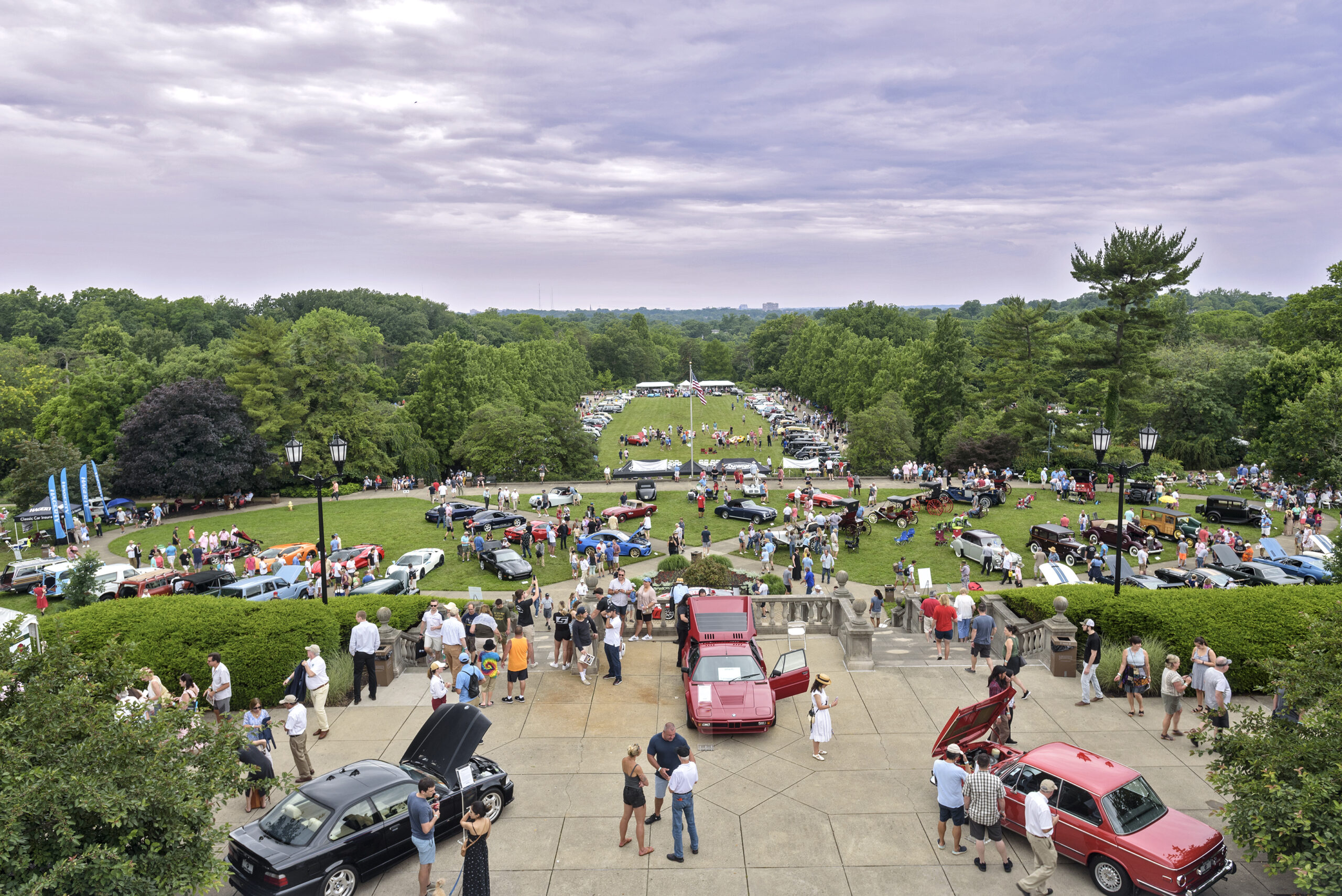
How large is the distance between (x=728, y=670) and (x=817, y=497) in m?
28.2

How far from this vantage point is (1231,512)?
3697 centimetres

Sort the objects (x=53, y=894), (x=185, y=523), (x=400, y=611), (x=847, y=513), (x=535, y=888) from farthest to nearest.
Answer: (x=185, y=523), (x=847, y=513), (x=400, y=611), (x=535, y=888), (x=53, y=894)

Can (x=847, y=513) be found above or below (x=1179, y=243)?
below

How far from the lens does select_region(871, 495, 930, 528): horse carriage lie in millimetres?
37906

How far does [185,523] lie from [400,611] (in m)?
31.0

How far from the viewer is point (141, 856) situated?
24.0 ft

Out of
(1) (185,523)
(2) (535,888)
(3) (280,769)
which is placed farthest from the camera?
(1) (185,523)

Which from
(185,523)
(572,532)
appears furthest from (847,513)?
(185,523)

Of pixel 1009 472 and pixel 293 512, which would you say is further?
pixel 1009 472

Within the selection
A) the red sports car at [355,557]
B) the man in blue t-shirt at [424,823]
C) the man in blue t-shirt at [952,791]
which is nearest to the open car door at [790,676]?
the man in blue t-shirt at [952,791]

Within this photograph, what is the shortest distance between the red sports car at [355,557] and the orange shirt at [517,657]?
18.1 metres

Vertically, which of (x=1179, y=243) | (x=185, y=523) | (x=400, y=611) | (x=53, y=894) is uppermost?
(x=1179, y=243)

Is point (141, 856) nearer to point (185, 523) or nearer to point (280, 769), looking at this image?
point (280, 769)

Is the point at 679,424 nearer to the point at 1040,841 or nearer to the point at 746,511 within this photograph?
the point at 746,511
